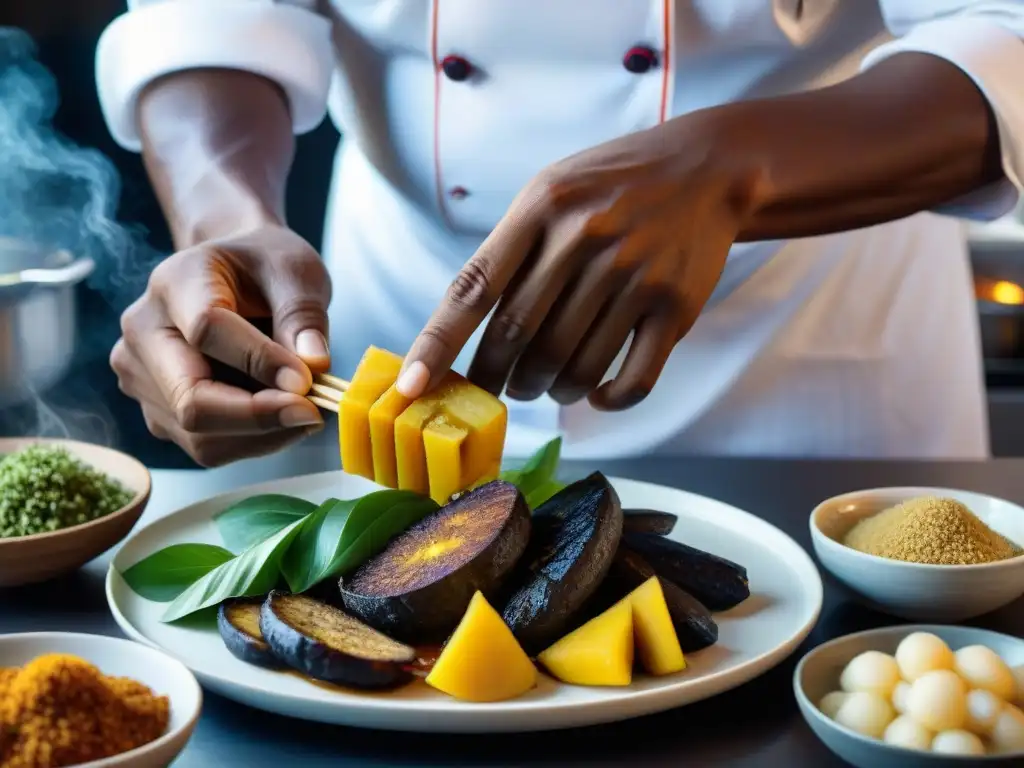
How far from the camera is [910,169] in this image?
56.2 inches

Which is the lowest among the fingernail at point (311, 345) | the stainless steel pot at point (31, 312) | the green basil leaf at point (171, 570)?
the stainless steel pot at point (31, 312)

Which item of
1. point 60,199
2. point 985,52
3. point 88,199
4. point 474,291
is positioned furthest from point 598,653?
point 88,199

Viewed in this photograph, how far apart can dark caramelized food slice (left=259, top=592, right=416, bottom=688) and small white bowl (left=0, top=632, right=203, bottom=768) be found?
0.10 m

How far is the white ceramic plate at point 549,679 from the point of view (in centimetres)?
96

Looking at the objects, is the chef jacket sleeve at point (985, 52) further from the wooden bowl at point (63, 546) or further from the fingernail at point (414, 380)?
the wooden bowl at point (63, 546)

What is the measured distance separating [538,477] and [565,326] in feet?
0.84

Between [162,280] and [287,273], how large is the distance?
0.15 metres

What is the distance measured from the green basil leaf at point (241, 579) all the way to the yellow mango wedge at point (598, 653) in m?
0.29

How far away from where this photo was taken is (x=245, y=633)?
1083mm

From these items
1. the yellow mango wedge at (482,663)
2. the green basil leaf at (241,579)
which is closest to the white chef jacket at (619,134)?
the green basil leaf at (241,579)

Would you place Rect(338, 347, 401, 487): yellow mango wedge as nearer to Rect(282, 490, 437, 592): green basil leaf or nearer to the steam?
Rect(282, 490, 437, 592): green basil leaf

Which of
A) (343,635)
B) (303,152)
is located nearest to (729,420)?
(343,635)

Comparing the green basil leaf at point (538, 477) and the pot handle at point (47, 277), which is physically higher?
the green basil leaf at point (538, 477)

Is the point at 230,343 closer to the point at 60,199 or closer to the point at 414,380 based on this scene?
the point at 414,380
